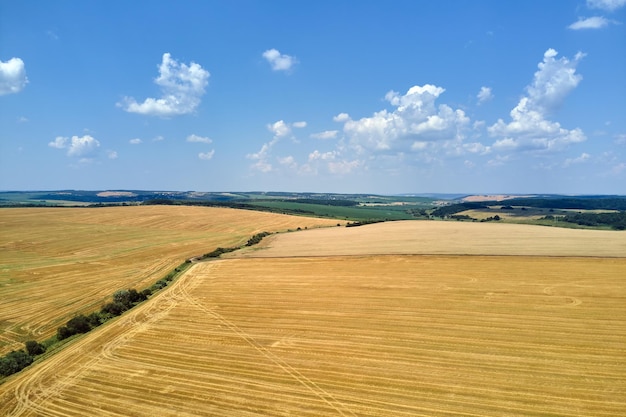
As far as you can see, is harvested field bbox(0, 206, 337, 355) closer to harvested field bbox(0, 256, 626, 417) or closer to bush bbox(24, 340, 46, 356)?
bush bbox(24, 340, 46, 356)

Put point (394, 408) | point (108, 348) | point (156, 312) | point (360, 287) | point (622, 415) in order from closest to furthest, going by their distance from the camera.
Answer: point (622, 415), point (394, 408), point (108, 348), point (156, 312), point (360, 287)

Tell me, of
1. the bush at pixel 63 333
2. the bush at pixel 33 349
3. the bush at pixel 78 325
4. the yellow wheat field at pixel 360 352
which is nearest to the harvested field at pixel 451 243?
the yellow wheat field at pixel 360 352

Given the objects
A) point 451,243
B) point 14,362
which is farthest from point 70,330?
point 451,243

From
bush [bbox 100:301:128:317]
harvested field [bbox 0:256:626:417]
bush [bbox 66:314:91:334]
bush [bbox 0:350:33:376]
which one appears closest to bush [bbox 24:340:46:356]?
bush [bbox 0:350:33:376]

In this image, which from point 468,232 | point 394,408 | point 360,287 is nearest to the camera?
point 394,408

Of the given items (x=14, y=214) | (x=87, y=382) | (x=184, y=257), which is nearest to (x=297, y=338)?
(x=87, y=382)

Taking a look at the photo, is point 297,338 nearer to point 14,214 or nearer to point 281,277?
point 281,277
